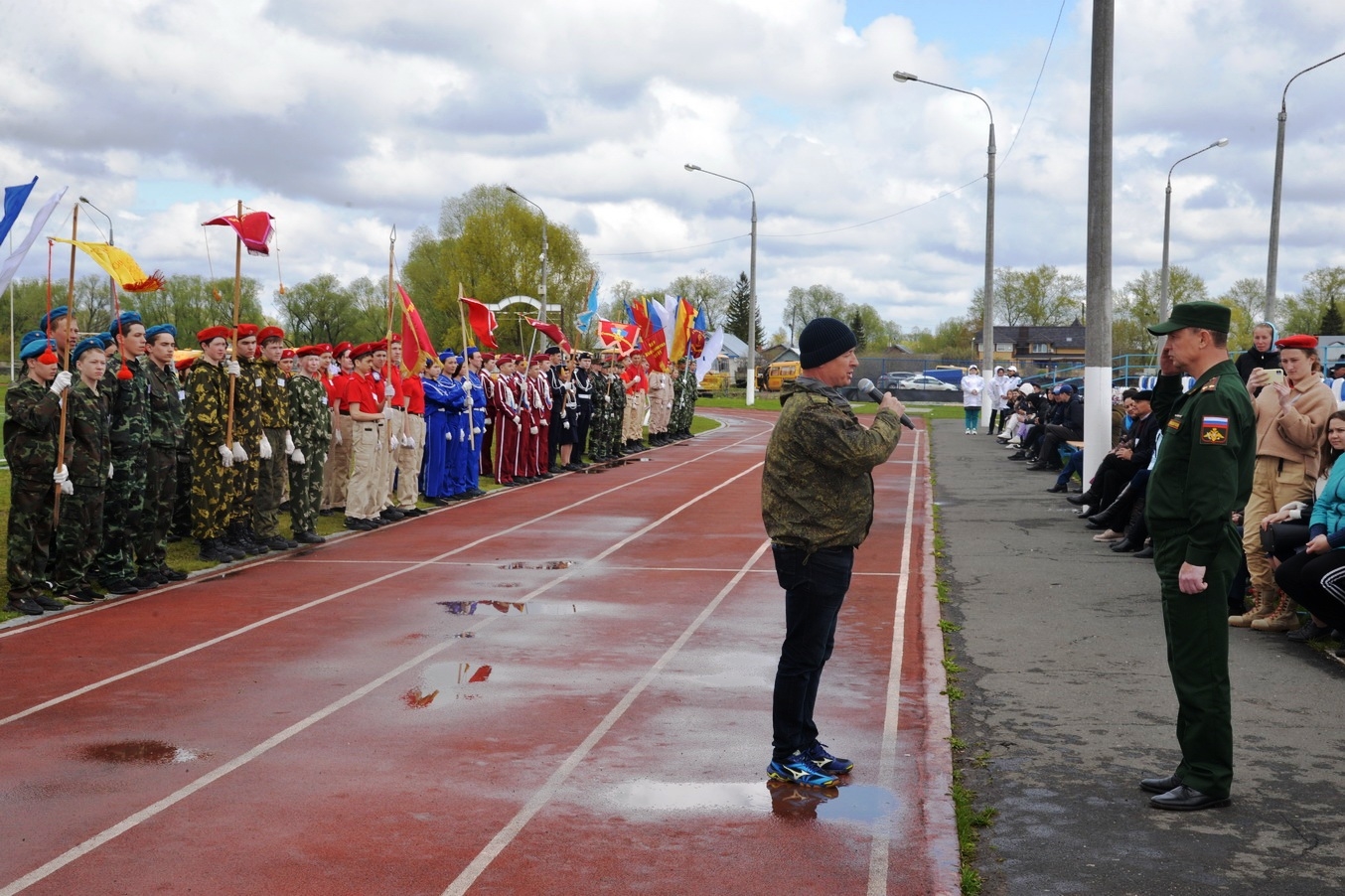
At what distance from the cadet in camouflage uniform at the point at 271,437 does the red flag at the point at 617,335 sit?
56.4 ft

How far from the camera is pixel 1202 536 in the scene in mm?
5523

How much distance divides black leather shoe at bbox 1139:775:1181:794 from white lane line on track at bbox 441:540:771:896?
8.34 feet

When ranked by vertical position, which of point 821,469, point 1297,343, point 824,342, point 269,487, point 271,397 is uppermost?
point 1297,343

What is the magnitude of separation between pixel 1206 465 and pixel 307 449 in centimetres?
1050

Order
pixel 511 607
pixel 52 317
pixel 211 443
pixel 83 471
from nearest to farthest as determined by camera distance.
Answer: pixel 83 471 < pixel 511 607 < pixel 52 317 < pixel 211 443

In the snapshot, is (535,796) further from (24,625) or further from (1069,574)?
(1069,574)

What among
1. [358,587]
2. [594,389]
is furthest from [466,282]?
[358,587]

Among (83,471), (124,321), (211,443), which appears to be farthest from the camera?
(211,443)

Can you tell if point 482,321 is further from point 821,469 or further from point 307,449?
point 821,469

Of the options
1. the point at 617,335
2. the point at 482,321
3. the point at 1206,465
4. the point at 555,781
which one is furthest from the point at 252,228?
the point at 617,335

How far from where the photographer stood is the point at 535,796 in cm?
581

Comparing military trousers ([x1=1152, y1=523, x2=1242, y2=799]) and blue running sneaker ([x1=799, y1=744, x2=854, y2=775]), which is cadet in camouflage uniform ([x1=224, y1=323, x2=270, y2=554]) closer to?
blue running sneaker ([x1=799, y1=744, x2=854, y2=775])

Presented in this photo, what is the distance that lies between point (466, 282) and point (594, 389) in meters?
48.9

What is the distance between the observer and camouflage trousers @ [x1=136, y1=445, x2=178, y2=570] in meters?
11.2
